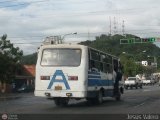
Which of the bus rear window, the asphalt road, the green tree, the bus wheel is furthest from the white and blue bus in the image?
the green tree

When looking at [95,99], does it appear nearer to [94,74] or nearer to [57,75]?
[94,74]

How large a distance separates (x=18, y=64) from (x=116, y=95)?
145ft

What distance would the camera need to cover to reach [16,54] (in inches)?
2923

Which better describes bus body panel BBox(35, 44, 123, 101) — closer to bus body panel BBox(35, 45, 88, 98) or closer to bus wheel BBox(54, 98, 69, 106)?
bus body panel BBox(35, 45, 88, 98)

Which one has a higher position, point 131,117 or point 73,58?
point 73,58

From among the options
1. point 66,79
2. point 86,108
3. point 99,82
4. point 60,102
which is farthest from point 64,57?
point 99,82

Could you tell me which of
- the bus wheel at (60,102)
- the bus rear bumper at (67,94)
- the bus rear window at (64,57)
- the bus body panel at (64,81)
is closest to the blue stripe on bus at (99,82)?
the bus body panel at (64,81)

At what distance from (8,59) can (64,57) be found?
157 ft

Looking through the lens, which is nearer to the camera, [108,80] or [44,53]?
[44,53]

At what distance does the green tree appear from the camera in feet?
234

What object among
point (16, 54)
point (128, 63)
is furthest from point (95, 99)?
point (128, 63)

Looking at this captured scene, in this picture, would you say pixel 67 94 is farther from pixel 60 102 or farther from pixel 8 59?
pixel 8 59

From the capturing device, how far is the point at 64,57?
82.8 ft

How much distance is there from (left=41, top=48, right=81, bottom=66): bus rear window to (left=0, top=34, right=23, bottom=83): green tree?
4605cm
